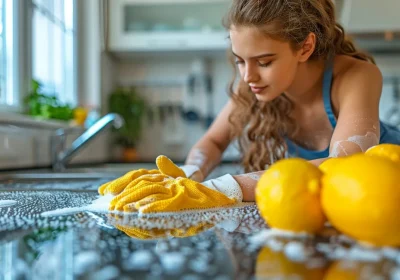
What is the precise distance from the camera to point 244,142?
1390 millimetres

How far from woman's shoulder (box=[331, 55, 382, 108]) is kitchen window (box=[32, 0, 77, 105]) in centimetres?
157

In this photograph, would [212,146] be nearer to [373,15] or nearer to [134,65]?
[373,15]

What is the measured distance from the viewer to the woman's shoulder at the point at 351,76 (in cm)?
111

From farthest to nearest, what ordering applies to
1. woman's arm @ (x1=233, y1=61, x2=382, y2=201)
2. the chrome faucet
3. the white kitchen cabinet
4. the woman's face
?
1. the white kitchen cabinet
2. the chrome faucet
3. the woman's face
4. woman's arm @ (x1=233, y1=61, x2=382, y2=201)

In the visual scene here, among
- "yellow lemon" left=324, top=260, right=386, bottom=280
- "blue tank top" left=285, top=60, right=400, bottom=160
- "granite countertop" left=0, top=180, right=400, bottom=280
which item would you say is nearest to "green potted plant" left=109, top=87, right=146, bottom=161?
"blue tank top" left=285, top=60, right=400, bottom=160

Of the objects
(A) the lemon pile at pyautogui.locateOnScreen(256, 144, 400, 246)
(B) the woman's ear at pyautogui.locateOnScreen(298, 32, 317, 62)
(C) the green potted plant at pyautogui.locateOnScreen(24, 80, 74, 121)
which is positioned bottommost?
(C) the green potted plant at pyautogui.locateOnScreen(24, 80, 74, 121)

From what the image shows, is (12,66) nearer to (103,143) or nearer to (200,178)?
(103,143)

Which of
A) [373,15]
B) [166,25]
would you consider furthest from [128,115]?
[373,15]

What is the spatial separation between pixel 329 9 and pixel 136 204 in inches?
31.2

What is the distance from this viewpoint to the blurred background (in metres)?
2.27

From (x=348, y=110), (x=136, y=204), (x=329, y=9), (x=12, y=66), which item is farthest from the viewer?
(x=12, y=66)

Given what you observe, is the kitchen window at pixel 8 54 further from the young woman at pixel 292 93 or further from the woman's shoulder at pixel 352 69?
the woman's shoulder at pixel 352 69

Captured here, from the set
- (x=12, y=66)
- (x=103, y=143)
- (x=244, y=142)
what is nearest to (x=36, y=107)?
(x=12, y=66)

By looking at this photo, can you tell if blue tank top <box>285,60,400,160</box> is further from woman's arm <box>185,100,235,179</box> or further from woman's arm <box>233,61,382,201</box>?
woman's arm <box>185,100,235,179</box>
